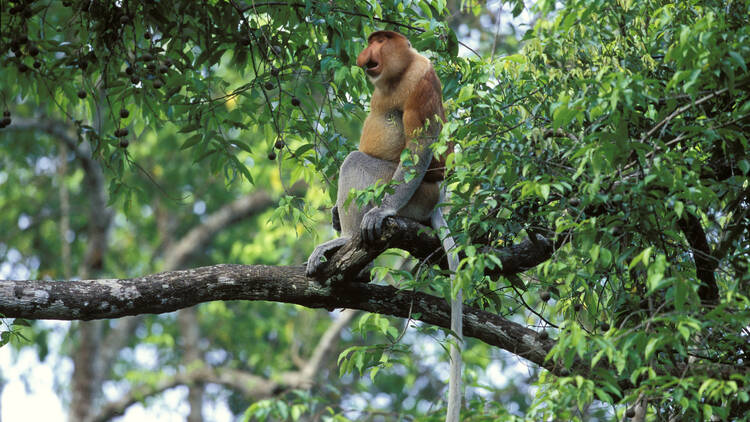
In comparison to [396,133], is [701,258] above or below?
below

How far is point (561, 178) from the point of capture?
2900mm

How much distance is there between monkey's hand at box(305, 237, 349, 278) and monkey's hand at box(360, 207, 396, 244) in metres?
0.25

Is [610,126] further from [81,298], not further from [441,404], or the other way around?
[441,404]

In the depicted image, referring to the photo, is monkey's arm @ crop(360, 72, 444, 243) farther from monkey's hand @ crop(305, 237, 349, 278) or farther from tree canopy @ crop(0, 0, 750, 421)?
monkey's hand @ crop(305, 237, 349, 278)

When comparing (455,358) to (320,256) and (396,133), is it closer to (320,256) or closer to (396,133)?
(320,256)

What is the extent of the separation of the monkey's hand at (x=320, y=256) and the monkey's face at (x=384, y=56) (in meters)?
0.95

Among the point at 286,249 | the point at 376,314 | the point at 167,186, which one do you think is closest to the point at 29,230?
the point at 167,186

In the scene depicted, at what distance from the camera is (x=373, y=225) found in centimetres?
371

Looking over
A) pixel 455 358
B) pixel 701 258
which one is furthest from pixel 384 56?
pixel 701 258

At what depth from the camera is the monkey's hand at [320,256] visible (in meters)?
3.76

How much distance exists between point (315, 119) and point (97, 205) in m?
4.57

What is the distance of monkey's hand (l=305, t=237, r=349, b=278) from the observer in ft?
12.3

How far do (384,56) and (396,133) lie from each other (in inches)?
17.5

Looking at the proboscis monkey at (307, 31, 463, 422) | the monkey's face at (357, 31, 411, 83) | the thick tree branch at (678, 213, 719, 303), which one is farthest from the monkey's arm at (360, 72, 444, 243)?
the thick tree branch at (678, 213, 719, 303)
